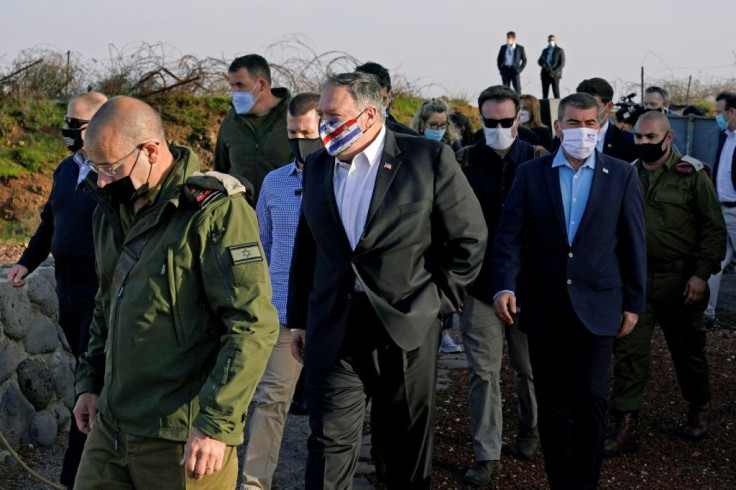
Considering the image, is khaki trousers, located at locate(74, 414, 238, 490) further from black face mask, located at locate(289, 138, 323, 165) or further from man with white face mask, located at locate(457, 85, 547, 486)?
man with white face mask, located at locate(457, 85, 547, 486)

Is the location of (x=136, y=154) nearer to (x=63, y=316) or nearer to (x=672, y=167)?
(x=63, y=316)

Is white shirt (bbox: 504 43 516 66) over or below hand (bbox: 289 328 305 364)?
over

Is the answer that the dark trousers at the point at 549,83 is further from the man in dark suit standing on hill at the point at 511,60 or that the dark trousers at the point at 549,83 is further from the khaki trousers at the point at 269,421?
the khaki trousers at the point at 269,421

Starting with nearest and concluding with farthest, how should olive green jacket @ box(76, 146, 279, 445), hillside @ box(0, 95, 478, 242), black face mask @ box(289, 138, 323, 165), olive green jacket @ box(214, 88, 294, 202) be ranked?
olive green jacket @ box(76, 146, 279, 445) < black face mask @ box(289, 138, 323, 165) < olive green jacket @ box(214, 88, 294, 202) < hillside @ box(0, 95, 478, 242)

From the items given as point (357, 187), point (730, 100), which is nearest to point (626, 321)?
point (357, 187)

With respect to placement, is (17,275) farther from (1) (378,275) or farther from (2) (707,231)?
(2) (707,231)

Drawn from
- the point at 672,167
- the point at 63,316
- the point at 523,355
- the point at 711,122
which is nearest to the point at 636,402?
the point at 523,355

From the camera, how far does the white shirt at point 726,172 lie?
30.5 feet

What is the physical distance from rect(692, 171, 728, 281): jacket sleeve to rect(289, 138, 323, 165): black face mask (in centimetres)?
252

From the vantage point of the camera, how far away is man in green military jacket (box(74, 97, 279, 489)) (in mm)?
3518

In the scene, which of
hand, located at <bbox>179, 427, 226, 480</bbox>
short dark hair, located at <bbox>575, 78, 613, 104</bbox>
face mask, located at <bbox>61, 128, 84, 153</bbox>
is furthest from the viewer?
short dark hair, located at <bbox>575, 78, 613, 104</bbox>

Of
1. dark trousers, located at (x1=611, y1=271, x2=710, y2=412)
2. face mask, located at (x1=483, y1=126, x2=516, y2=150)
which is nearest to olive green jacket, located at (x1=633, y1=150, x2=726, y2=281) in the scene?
dark trousers, located at (x1=611, y1=271, x2=710, y2=412)

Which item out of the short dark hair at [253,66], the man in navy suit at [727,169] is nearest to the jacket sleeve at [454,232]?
the short dark hair at [253,66]

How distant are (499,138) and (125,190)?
3.30 metres
